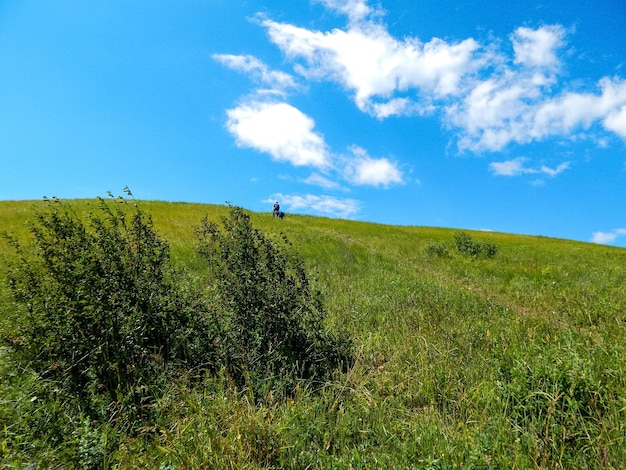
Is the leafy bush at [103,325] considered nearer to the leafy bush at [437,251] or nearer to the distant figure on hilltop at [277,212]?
the leafy bush at [437,251]

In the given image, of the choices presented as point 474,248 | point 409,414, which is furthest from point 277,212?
point 409,414

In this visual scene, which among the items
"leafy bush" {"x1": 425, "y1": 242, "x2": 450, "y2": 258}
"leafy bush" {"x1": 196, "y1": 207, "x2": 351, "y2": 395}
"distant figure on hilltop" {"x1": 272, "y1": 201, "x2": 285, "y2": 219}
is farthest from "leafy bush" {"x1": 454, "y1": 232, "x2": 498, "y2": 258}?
"leafy bush" {"x1": 196, "y1": 207, "x2": 351, "y2": 395}

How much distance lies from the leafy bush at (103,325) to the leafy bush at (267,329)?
0.57 metres

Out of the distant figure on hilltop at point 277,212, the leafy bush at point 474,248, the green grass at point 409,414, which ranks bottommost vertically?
the green grass at point 409,414

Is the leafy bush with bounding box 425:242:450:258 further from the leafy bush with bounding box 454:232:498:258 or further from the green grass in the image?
the green grass

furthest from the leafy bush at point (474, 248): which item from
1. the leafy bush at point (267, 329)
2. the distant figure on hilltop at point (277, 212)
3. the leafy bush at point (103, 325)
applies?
the leafy bush at point (103, 325)

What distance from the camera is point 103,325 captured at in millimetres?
5684

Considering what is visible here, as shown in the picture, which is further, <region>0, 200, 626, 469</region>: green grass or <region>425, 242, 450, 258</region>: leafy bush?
<region>425, 242, 450, 258</region>: leafy bush

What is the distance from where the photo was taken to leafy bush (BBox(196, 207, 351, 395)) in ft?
18.4

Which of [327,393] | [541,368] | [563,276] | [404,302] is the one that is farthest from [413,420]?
[563,276]

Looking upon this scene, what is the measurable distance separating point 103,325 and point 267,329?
8.40 feet

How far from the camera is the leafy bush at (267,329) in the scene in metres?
5.59

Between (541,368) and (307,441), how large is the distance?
3.12m

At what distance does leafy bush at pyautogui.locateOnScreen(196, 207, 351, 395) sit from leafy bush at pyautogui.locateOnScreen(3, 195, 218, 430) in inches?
22.4
